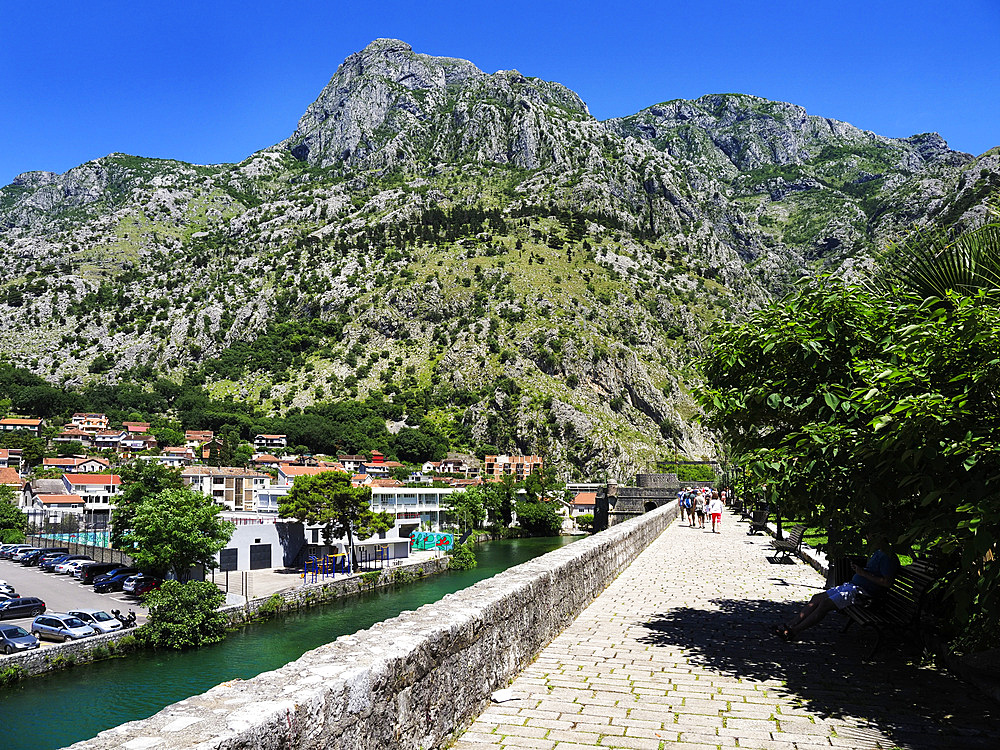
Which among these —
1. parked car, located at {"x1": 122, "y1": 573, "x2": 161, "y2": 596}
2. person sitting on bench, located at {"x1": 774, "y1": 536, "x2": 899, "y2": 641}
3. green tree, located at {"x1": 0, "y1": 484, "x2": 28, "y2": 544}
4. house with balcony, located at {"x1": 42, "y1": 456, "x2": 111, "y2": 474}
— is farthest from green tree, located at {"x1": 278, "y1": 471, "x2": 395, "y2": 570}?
house with balcony, located at {"x1": 42, "y1": 456, "x2": 111, "y2": 474}

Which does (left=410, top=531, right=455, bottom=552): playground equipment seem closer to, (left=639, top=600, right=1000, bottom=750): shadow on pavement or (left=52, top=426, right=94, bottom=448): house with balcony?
(left=639, top=600, right=1000, bottom=750): shadow on pavement

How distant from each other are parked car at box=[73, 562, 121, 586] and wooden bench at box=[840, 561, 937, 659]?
5409 centimetres

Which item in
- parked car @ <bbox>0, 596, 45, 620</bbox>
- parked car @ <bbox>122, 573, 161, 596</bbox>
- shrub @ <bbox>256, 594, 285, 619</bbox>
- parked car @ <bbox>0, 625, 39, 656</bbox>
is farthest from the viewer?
parked car @ <bbox>122, 573, 161, 596</bbox>

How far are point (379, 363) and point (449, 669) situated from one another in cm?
12926

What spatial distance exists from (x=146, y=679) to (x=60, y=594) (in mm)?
18180

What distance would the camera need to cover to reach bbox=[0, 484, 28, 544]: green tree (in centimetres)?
6316

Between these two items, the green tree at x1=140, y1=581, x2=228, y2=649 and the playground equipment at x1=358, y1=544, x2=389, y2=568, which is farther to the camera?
the playground equipment at x1=358, y1=544, x2=389, y2=568

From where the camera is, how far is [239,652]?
3359 cm

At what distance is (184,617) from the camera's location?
112 feet

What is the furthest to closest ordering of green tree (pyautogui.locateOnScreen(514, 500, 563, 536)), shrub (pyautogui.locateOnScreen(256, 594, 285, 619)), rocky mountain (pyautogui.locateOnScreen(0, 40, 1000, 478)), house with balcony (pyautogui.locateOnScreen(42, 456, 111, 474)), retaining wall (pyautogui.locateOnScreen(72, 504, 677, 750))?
rocky mountain (pyautogui.locateOnScreen(0, 40, 1000, 478)) < house with balcony (pyautogui.locateOnScreen(42, 456, 111, 474)) < green tree (pyautogui.locateOnScreen(514, 500, 563, 536)) < shrub (pyautogui.locateOnScreen(256, 594, 285, 619)) < retaining wall (pyautogui.locateOnScreen(72, 504, 677, 750))

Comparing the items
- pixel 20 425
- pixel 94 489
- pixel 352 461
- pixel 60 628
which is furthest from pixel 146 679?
pixel 20 425

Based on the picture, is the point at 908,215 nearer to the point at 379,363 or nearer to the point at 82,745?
the point at 379,363

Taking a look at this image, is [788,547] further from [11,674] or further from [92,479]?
[92,479]

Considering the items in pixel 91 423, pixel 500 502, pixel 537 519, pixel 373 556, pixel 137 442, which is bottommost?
pixel 537 519
